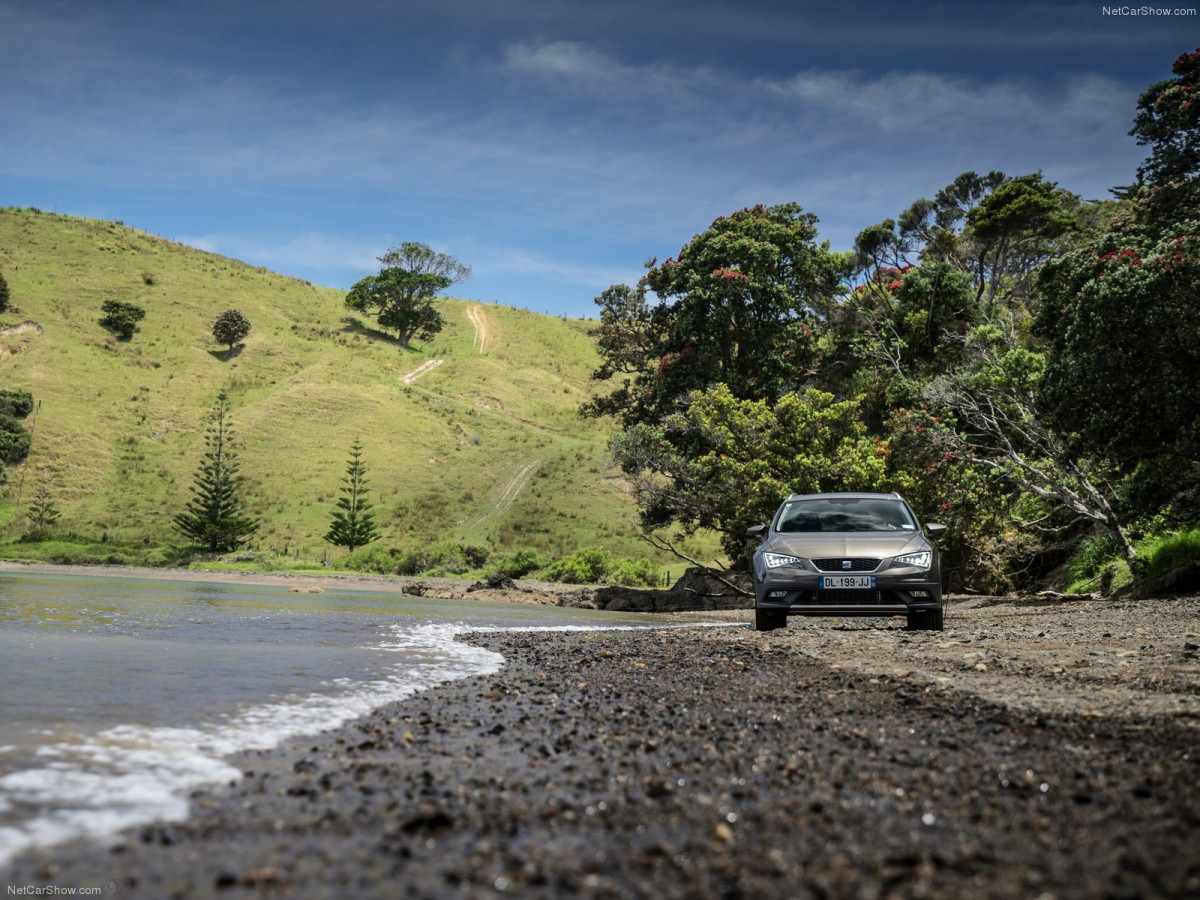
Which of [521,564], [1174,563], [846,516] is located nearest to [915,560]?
[846,516]

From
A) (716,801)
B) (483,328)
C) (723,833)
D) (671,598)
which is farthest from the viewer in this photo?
(483,328)

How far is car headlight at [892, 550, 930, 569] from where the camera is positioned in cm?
1046

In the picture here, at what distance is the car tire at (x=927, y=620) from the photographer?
36.1 feet

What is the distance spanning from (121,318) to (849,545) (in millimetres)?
80623

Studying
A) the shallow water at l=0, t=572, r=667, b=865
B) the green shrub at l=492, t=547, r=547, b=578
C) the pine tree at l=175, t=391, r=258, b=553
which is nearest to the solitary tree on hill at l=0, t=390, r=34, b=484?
the pine tree at l=175, t=391, r=258, b=553

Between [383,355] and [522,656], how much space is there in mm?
85450

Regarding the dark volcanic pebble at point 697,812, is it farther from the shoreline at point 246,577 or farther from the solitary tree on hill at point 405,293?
the solitary tree on hill at point 405,293

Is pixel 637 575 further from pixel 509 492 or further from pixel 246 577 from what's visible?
pixel 509 492

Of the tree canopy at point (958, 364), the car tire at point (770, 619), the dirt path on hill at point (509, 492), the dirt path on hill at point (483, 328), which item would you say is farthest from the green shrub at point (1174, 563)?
the dirt path on hill at point (483, 328)

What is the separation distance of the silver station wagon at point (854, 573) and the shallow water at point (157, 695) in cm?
381

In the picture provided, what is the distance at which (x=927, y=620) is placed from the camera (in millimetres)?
11109

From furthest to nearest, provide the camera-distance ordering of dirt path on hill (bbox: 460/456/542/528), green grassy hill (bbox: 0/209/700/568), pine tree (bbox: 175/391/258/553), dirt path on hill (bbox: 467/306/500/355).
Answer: dirt path on hill (bbox: 467/306/500/355)
dirt path on hill (bbox: 460/456/542/528)
green grassy hill (bbox: 0/209/700/568)
pine tree (bbox: 175/391/258/553)

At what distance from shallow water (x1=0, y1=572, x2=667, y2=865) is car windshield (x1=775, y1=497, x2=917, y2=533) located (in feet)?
15.3

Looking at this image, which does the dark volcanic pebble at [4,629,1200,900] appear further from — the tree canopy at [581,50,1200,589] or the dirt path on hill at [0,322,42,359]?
the dirt path on hill at [0,322,42,359]
